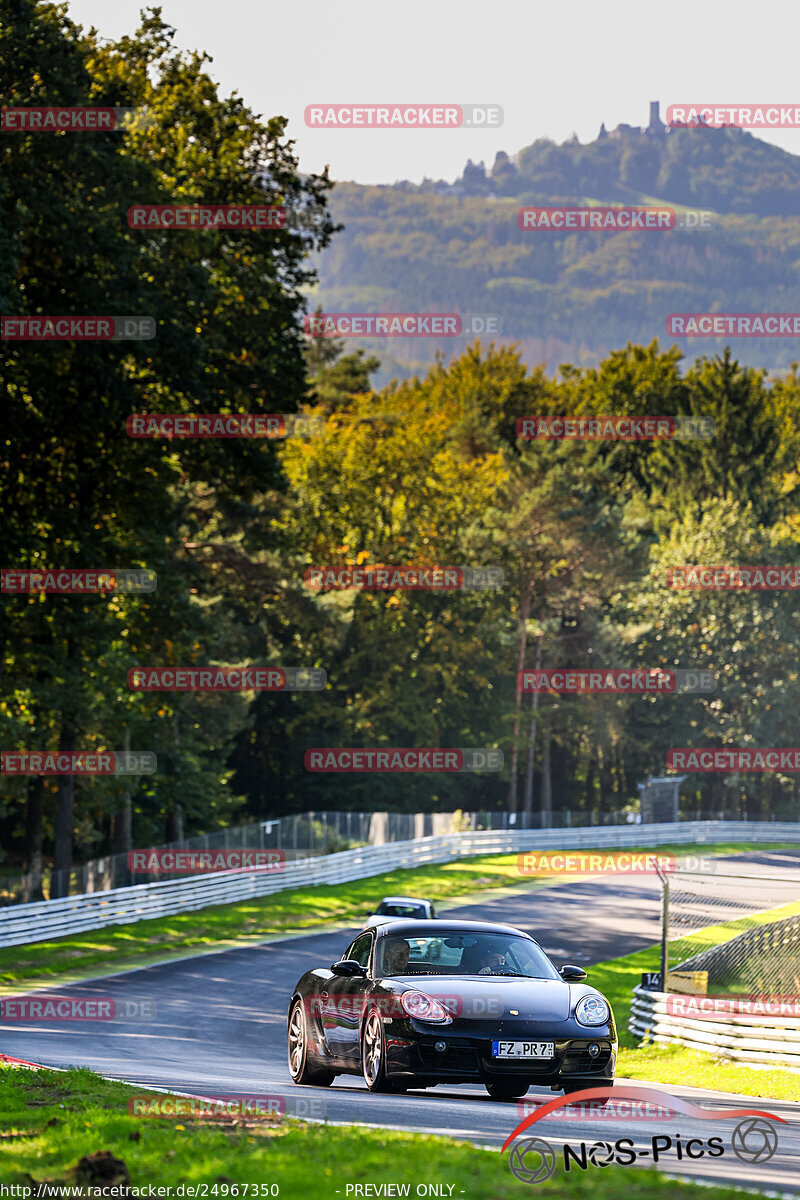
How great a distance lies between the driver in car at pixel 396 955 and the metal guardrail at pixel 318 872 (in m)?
19.5

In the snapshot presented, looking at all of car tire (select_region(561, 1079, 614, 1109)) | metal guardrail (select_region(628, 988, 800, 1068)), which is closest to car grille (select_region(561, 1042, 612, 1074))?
car tire (select_region(561, 1079, 614, 1109))

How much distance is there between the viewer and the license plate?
9711mm

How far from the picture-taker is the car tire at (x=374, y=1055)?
10.1 metres

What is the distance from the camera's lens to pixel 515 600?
236 ft

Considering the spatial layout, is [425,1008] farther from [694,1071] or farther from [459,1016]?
[694,1071]

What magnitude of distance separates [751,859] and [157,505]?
105 feet

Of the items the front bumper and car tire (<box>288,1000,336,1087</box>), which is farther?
car tire (<box>288,1000,336,1087</box>)

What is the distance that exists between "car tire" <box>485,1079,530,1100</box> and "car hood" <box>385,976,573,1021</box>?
0.52 metres

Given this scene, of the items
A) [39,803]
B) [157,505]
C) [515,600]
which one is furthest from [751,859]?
[157,505]

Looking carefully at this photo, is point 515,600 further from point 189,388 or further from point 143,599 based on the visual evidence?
point 189,388

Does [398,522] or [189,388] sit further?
[398,522]

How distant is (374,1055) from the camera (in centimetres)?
1027

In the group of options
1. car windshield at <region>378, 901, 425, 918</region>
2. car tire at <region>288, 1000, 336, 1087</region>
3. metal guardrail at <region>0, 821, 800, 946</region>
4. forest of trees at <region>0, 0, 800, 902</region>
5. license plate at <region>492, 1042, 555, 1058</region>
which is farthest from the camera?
metal guardrail at <region>0, 821, 800, 946</region>

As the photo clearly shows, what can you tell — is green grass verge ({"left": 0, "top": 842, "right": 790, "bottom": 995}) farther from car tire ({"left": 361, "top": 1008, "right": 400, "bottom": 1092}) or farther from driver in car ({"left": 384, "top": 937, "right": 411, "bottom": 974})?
car tire ({"left": 361, "top": 1008, "right": 400, "bottom": 1092})
